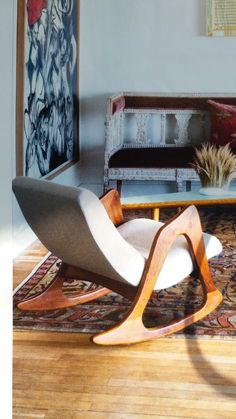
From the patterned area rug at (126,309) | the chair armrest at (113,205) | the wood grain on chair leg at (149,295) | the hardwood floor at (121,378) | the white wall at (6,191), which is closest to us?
the white wall at (6,191)

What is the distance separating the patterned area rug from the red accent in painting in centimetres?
181

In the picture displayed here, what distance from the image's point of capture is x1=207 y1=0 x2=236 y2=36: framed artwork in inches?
276

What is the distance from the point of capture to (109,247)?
318cm

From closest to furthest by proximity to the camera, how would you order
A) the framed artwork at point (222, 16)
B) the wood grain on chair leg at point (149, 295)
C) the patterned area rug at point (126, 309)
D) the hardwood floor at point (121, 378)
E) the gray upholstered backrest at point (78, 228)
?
the hardwood floor at point (121, 378), the gray upholstered backrest at point (78, 228), the wood grain on chair leg at point (149, 295), the patterned area rug at point (126, 309), the framed artwork at point (222, 16)

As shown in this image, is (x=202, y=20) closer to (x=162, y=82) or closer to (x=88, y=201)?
(x=162, y=82)

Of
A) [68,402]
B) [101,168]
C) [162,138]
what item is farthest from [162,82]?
[68,402]

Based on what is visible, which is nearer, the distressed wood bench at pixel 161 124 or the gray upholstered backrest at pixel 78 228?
the gray upholstered backrest at pixel 78 228

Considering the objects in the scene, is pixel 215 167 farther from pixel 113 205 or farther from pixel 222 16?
pixel 222 16

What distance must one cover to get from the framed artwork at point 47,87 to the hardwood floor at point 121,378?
184 centimetres

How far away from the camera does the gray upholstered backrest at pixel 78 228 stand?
3.11m

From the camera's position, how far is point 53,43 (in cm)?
583

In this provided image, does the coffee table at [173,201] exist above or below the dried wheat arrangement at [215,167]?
below

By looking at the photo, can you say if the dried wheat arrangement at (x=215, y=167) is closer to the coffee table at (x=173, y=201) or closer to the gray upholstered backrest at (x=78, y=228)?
the coffee table at (x=173, y=201)

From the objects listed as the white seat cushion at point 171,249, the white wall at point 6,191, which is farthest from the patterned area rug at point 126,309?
the white wall at point 6,191
